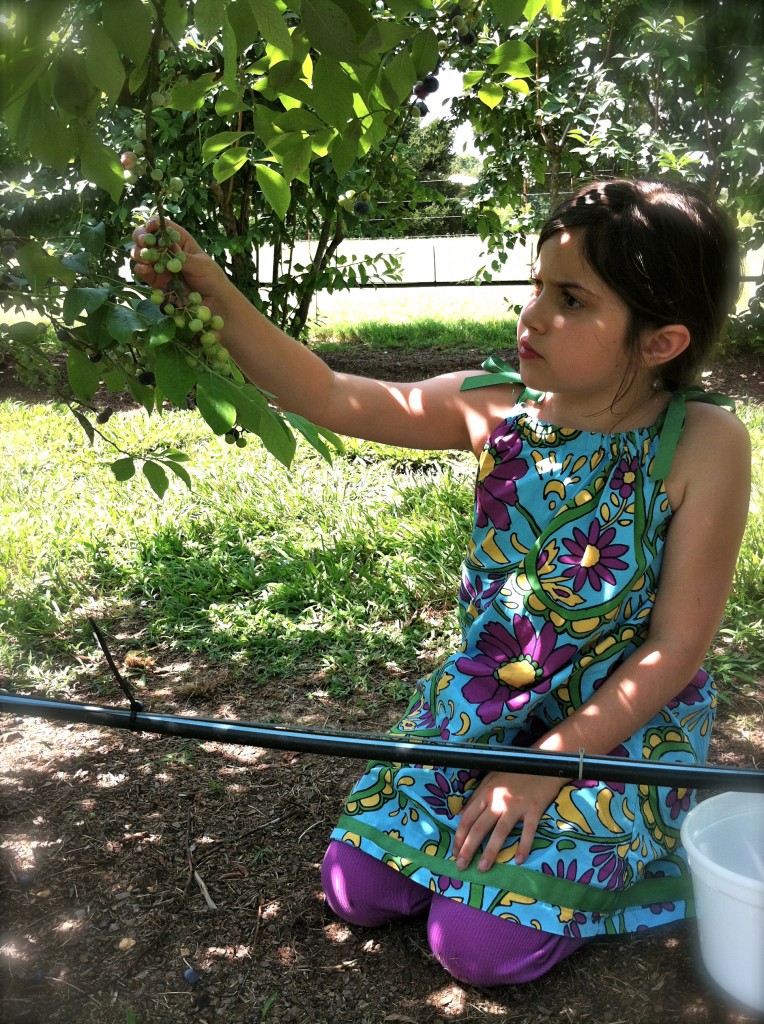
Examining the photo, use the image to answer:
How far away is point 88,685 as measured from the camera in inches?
104

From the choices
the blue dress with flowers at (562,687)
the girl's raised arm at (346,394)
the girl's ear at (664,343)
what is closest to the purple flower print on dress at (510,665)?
the blue dress with flowers at (562,687)

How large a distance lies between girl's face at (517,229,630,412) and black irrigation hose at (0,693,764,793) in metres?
0.72

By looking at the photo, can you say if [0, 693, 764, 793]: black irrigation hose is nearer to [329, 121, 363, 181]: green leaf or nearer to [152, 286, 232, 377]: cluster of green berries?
[152, 286, 232, 377]: cluster of green berries

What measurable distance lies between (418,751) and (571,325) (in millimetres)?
796

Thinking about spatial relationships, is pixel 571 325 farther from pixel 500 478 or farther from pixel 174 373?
pixel 174 373

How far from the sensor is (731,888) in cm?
135

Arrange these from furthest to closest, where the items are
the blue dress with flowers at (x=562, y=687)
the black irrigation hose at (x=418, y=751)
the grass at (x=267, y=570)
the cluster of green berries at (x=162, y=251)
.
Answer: the grass at (x=267, y=570) → the blue dress with flowers at (x=562, y=687) → the cluster of green berries at (x=162, y=251) → the black irrigation hose at (x=418, y=751)

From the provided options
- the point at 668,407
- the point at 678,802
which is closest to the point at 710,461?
the point at 668,407

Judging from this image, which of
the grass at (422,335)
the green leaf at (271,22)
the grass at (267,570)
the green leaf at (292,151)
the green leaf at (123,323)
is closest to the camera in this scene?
the green leaf at (271,22)

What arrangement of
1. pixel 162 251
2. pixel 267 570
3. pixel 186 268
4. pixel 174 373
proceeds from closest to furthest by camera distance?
pixel 174 373
pixel 162 251
pixel 186 268
pixel 267 570

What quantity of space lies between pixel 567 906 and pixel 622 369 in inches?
34.4

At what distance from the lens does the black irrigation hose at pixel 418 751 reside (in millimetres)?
1028

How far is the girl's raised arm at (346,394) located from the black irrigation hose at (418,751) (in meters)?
0.63

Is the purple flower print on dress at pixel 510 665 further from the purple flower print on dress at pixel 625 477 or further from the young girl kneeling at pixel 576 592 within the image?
the purple flower print on dress at pixel 625 477
